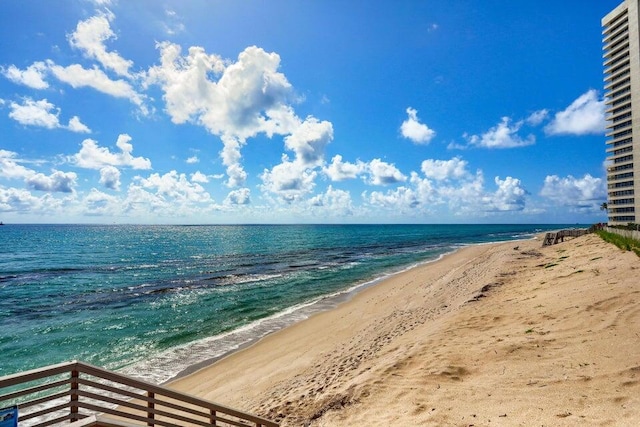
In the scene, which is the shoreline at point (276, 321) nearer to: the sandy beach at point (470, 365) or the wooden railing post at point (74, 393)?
the sandy beach at point (470, 365)

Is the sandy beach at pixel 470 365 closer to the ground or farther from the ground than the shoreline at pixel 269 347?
farther from the ground

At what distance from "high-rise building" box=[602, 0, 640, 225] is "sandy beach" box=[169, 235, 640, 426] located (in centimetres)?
6080

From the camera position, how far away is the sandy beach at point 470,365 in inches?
276

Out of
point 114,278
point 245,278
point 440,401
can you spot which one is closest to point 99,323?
point 245,278

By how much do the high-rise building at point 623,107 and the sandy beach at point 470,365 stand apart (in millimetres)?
60802

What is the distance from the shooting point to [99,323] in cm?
2056

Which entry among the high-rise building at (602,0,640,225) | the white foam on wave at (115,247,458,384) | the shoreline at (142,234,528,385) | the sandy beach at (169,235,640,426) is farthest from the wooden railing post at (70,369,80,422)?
the high-rise building at (602,0,640,225)

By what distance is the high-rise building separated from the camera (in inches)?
2379

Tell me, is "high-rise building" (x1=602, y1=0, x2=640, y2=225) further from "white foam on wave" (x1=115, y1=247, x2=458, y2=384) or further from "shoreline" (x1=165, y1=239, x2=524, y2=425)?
"white foam on wave" (x1=115, y1=247, x2=458, y2=384)

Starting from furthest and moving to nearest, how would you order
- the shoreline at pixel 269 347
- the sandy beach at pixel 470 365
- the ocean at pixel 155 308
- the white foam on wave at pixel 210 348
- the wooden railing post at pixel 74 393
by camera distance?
1. the ocean at pixel 155 308
2. the white foam on wave at pixel 210 348
3. the shoreline at pixel 269 347
4. the sandy beach at pixel 470 365
5. the wooden railing post at pixel 74 393

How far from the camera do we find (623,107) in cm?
6406

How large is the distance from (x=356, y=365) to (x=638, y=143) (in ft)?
249

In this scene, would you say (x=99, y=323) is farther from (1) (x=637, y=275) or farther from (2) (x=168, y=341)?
(1) (x=637, y=275)

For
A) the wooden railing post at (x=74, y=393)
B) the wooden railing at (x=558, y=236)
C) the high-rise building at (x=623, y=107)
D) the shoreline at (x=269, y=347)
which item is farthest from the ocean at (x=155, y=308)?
the high-rise building at (x=623, y=107)
